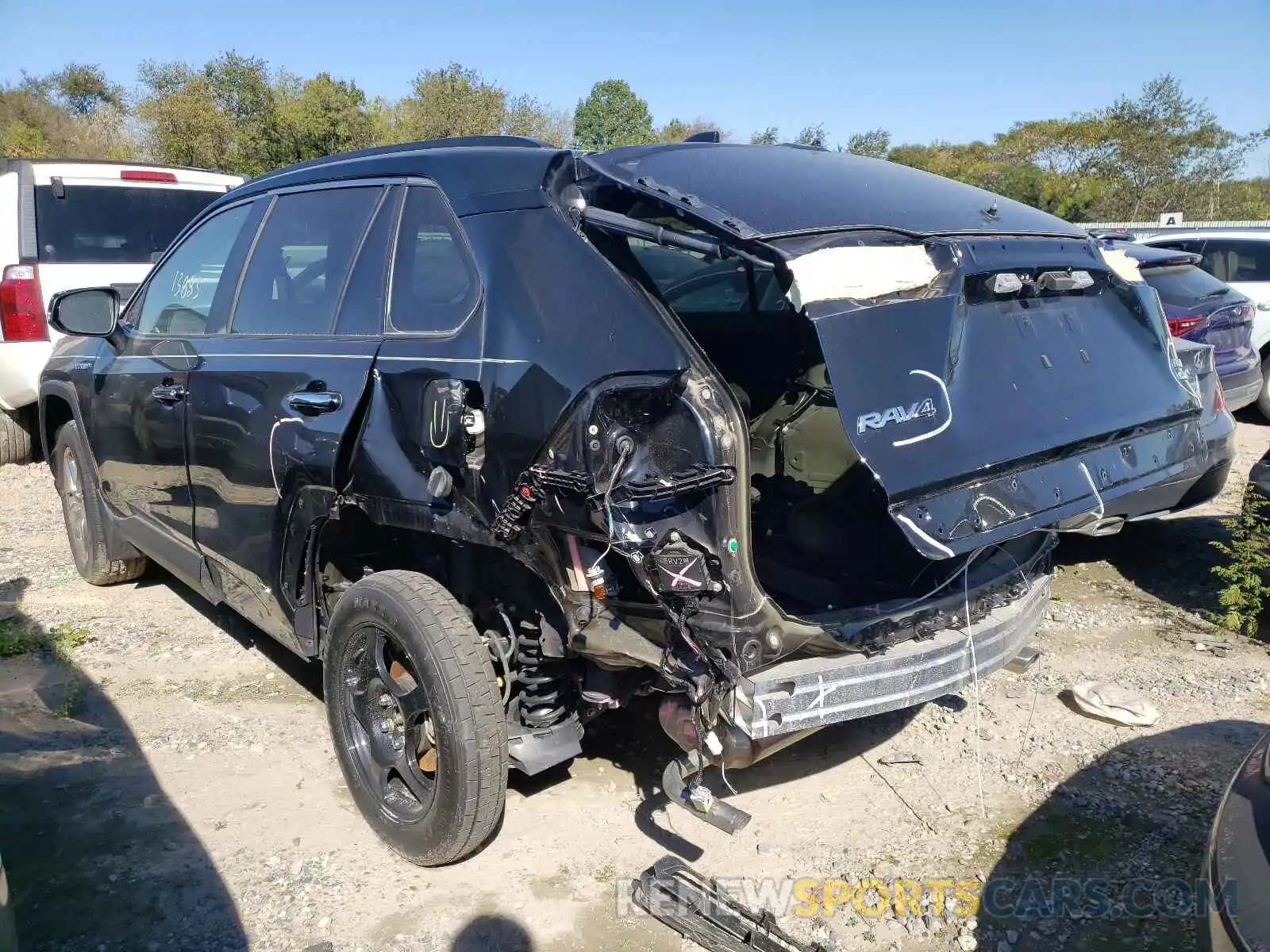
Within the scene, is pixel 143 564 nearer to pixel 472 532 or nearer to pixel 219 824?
pixel 219 824

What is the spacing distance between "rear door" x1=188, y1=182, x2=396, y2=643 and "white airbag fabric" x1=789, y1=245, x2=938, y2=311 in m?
1.31

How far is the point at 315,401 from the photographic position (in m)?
3.02

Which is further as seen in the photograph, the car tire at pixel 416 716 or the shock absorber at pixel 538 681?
the shock absorber at pixel 538 681

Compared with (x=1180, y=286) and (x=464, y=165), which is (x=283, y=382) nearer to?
(x=464, y=165)

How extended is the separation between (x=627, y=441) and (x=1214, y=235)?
10385 mm

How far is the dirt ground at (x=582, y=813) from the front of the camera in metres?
2.74

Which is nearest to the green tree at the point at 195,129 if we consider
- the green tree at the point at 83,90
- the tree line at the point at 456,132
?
the tree line at the point at 456,132

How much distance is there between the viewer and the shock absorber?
284cm

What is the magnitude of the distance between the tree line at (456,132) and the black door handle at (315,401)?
17951mm

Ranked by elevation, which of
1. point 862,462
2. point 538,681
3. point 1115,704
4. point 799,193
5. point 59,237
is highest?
point 59,237

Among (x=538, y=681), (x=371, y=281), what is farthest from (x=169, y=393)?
(x=538, y=681)

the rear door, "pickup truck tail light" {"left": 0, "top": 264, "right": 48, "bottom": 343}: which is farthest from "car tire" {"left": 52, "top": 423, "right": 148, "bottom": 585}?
"pickup truck tail light" {"left": 0, "top": 264, "right": 48, "bottom": 343}

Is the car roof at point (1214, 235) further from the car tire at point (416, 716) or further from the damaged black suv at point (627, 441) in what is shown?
the car tire at point (416, 716)

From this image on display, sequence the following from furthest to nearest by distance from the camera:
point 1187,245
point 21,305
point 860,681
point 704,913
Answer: point 1187,245
point 21,305
point 704,913
point 860,681
